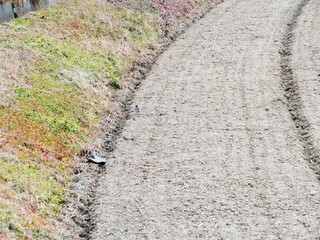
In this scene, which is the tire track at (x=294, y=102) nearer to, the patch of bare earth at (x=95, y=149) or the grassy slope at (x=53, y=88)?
the patch of bare earth at (x=95, y=149)

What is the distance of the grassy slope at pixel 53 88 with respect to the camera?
50.1 ft

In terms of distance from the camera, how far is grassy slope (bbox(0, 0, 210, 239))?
601 inches

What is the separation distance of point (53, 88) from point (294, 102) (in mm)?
8326

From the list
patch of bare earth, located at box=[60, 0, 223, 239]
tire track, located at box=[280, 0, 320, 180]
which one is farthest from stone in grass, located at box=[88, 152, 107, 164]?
tire track, located at box=[280, 0, 320, 180]

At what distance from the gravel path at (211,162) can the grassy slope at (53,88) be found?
1326 millimetres

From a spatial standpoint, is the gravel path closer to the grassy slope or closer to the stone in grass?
the stone in grass

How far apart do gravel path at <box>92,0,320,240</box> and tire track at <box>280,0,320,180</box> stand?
225 millimetres

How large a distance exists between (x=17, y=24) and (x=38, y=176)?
1158 centimetres

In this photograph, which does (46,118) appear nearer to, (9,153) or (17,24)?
(9,153)

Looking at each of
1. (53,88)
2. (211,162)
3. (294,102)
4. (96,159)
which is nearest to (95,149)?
(96,159)

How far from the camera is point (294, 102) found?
2217 centimetres

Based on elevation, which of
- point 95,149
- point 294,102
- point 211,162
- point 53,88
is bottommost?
point 294,102

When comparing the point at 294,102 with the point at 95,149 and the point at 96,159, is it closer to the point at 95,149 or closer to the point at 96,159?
the point at 95,149

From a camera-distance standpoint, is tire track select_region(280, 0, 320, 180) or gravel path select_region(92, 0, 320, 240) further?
tire track select_region(280, 0, 320, 180)
